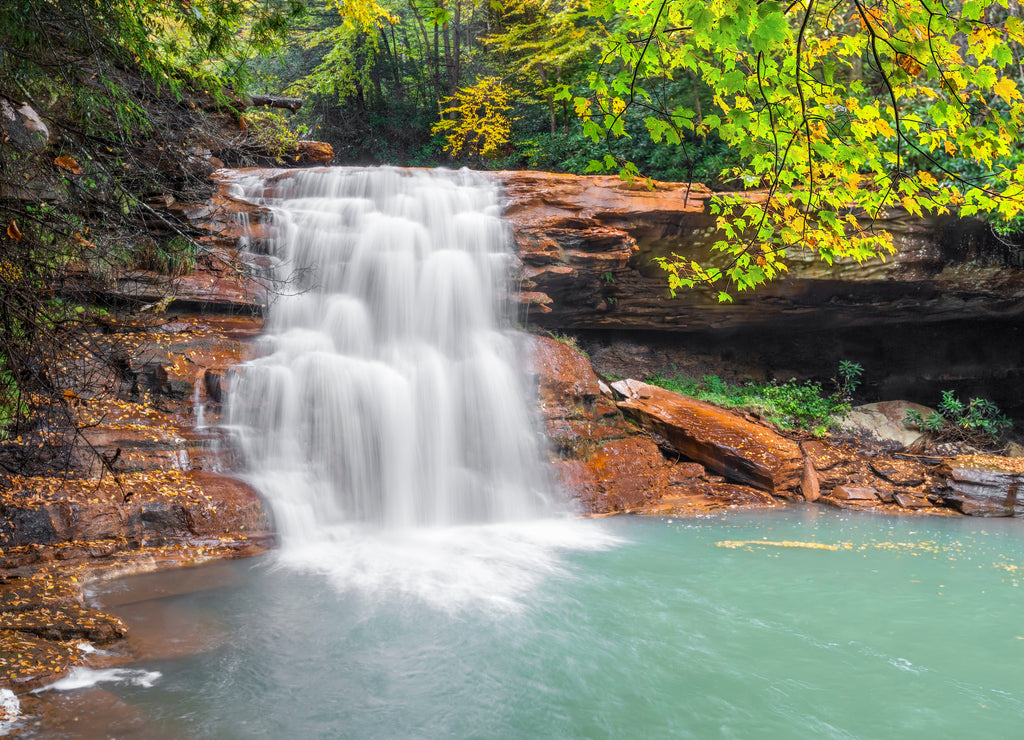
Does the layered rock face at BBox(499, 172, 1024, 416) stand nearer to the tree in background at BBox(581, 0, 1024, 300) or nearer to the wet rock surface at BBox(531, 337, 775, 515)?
the wet rock surface at BBox(531, 337, 775, 515)

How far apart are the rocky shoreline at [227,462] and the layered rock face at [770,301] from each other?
67 mm

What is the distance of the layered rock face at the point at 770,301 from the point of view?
1025 cm

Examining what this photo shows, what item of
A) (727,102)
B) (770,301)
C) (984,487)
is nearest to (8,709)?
(984,487)

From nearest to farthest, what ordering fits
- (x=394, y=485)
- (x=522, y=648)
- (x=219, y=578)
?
(x=522, y=648)
(x=219, y=578)
(x=394, y=485)

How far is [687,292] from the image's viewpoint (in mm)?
11633

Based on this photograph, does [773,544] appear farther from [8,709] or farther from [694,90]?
[694,90]

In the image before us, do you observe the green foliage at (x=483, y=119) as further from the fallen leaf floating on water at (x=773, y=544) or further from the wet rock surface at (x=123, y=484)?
the fallen leaf floating on water at (x=773, y=544)

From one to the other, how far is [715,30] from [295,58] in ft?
79.9

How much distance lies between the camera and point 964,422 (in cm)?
1188

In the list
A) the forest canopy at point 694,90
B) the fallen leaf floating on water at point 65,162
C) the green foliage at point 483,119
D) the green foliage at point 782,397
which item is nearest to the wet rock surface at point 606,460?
the green foliage at point 782,397

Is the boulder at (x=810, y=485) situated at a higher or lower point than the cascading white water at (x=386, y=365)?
lower

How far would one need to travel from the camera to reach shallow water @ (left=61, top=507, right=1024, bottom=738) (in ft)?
12.1

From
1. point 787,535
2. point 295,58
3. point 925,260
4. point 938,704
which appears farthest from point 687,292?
point 295,58

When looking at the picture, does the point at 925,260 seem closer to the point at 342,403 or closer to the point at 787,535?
the point at 787,535
